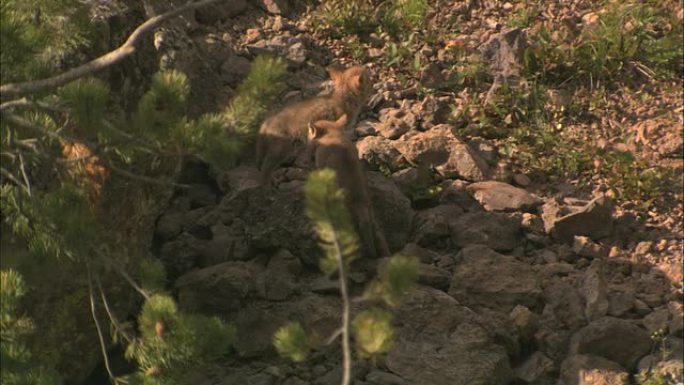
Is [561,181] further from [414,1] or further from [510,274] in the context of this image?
[414,1]

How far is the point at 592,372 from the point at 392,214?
1.81 m

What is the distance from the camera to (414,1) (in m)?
9.81

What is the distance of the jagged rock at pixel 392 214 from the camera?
7.96 m

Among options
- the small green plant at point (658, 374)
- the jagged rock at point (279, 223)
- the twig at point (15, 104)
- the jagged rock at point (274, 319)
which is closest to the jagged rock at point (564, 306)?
the small green plant at point (658, 374)

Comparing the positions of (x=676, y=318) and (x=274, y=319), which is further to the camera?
(x=274, y=319)

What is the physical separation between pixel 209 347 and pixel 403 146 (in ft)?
9.95

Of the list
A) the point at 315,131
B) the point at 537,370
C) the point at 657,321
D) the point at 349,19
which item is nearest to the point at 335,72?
the point at 349,19

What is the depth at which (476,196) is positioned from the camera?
27.1 feet

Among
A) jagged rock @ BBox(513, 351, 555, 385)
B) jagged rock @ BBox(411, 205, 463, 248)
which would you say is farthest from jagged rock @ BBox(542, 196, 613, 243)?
Answer: jagged rock @ BBox(513, 351, 555, 385)

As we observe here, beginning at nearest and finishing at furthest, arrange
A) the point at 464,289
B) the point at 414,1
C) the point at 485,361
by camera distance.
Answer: the point at 485,361
the point at 464,289
the point at 414,1

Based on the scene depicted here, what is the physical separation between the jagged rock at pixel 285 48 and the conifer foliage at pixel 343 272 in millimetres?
4545

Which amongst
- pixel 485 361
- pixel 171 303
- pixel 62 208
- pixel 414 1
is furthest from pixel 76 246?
pixel 414 1

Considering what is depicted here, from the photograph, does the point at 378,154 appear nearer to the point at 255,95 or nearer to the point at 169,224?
the point at 169,224

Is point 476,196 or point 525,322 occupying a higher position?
point 476,196
